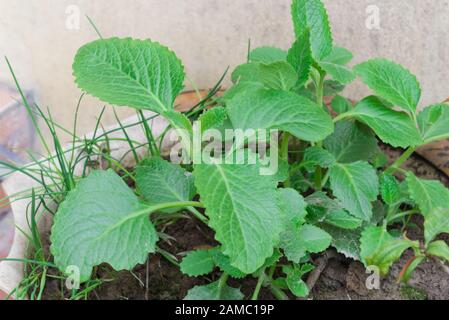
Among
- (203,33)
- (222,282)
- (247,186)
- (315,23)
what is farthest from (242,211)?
(203,33)

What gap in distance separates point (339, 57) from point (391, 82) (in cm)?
6

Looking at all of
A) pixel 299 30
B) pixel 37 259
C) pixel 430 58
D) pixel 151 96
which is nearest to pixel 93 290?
pixel 37 259

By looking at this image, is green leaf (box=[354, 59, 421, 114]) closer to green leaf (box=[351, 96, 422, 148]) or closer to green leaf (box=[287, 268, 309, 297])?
green leaf (box=[351, 96, 422, 148])

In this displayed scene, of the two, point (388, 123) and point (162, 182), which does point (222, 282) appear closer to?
point (162, 182)

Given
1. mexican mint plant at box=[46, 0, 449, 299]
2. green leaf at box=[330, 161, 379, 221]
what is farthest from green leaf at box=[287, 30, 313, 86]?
green leaf at box=[330, 161, 379, 221]

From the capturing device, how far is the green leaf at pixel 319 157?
2.10 ft

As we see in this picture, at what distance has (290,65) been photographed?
59 cm

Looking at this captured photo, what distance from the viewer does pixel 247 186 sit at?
51 cm

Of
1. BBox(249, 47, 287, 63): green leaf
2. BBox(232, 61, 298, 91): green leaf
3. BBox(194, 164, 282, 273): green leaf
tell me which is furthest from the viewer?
BBox(249, 47, 287, 63): green leaf

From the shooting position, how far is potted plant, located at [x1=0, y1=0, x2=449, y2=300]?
514mm

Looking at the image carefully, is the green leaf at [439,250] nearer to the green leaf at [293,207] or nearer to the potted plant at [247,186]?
the potted plant at [247,186]

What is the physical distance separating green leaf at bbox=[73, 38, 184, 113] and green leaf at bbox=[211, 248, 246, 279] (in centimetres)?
14
